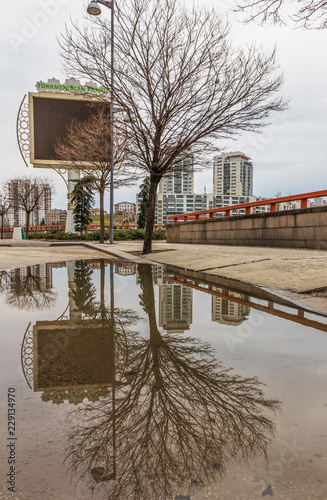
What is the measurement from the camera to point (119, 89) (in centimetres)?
1076

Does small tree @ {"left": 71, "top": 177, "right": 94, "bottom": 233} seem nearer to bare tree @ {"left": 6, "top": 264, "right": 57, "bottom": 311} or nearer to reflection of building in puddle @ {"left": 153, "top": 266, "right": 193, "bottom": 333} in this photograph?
bare tree @ {"left": 6, "top": 264, "right": 57, "bottom": 311}

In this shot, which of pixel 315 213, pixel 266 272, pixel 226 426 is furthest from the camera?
pixel 315 213

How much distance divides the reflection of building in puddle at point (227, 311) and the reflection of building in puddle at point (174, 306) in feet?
0.92

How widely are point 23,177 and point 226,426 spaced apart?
173ft

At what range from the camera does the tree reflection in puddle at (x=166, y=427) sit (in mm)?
1287

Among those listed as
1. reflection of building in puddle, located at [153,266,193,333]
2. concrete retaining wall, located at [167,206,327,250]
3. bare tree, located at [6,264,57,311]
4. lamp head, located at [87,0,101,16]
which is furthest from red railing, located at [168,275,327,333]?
lamp head, located at [87,0,101,16]

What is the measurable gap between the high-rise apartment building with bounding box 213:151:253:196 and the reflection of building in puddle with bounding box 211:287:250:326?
45851 mm

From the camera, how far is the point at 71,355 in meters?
2.53

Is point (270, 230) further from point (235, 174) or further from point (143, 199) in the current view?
point (235, 174)

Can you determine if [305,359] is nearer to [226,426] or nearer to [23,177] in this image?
[226,426]

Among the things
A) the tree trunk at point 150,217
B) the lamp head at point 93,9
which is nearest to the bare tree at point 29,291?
the tree trunk at point 150,217

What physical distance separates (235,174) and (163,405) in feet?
233

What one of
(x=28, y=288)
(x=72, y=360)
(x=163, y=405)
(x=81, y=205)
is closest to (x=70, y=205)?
(x=81, y=205)

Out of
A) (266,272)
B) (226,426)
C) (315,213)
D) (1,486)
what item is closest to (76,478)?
(1,486)
